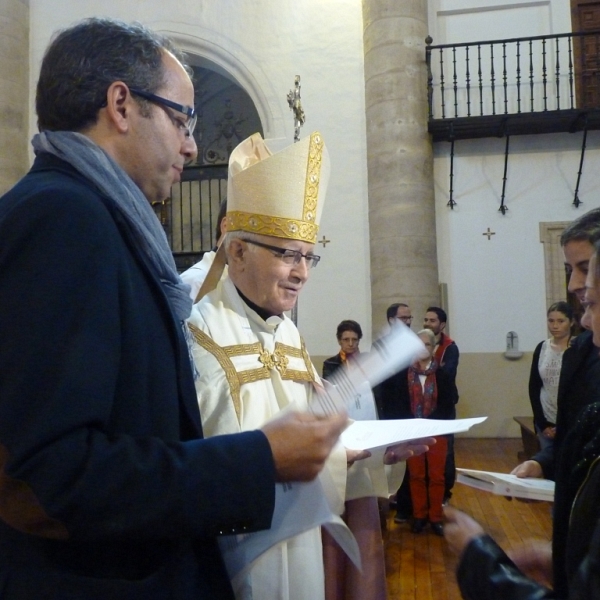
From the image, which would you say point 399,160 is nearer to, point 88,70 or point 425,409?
point 425,409

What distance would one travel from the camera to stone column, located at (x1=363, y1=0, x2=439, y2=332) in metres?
6.92

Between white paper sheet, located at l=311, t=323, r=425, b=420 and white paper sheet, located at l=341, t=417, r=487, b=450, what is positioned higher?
white paper sheet, located at l=311, t=323, r=425, b=420

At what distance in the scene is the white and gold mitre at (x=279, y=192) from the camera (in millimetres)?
1872

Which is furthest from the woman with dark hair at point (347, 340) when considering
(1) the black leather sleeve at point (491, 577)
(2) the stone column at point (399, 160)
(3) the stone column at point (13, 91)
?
(3) the stone column at point (13, 91)

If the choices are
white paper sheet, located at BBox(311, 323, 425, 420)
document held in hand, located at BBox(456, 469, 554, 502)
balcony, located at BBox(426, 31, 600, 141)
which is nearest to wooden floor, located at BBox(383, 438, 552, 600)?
document held in hand, located at BBox(456, 469, 554, 502)

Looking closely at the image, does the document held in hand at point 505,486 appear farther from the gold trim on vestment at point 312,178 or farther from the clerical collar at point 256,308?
the gold trim on vestment at point 312,178

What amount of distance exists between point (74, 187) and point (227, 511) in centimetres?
50

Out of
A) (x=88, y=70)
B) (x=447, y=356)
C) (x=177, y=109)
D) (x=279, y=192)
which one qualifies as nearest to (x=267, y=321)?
(x=279, y=192)

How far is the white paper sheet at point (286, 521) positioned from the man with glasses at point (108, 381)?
19 centimetres

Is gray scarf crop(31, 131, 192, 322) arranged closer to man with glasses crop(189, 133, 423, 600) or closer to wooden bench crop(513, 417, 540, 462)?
man with glasses crop(189, 133, 423, 600)

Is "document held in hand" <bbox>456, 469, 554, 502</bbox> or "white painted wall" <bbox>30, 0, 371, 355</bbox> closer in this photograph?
"document held in hand" <bbox>456, 469, 554, 502</bbox>

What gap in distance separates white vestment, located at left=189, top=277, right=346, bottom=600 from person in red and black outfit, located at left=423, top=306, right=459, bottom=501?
298 cm

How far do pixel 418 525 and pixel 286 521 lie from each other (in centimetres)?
353

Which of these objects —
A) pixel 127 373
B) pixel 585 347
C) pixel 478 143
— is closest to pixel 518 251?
pixel 478 143
